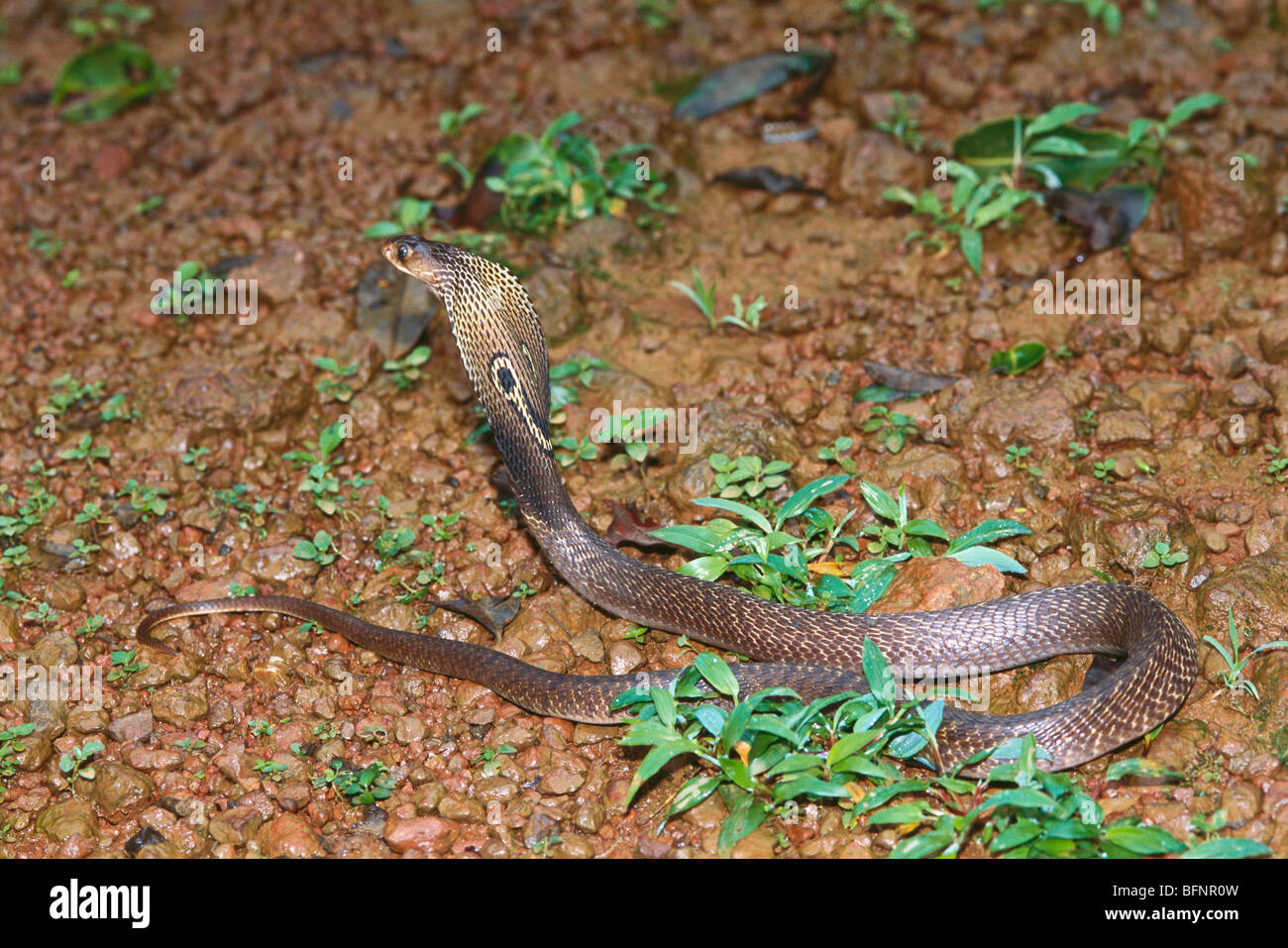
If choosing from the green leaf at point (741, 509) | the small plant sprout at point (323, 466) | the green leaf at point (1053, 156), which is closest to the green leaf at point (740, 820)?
the green leaf at point (741, 509)

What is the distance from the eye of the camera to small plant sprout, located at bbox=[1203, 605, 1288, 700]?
5082 mm

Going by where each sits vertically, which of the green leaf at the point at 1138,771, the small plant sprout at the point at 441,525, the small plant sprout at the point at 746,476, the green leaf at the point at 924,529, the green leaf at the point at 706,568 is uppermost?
the small plant sprout at the point at 746,476

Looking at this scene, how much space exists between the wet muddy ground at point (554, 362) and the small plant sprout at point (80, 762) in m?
0.04

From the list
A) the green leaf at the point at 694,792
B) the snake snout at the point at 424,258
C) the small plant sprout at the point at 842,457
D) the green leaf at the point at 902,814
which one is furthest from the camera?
the small plant sprout at the point at 842,457

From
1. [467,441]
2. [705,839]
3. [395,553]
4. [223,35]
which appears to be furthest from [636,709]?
[223,35]

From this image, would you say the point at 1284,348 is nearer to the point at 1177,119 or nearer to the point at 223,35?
the point at 1177,119

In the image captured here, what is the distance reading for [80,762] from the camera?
17.5ft

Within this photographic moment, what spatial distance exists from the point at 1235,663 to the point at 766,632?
80.8 inches

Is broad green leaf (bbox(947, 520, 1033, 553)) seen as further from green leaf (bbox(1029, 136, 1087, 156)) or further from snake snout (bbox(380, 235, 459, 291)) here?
green leaf (bbox(1029, 136, 1087, 156))

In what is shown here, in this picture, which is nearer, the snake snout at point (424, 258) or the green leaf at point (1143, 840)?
the green leaf at point (1143, 840)

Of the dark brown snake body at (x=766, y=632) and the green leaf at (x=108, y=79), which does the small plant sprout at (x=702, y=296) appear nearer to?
the dark brown snake body at (x=766, y=632)

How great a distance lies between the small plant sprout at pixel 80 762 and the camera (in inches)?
207

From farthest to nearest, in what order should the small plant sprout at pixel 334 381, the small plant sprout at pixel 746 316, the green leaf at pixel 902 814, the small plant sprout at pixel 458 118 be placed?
the small plant sprout at pixel 458 118 → the small plant sprout at pixel 746 316 → the small plant sprout at pixel 334 381 → the green leaf at pixel 902 814
